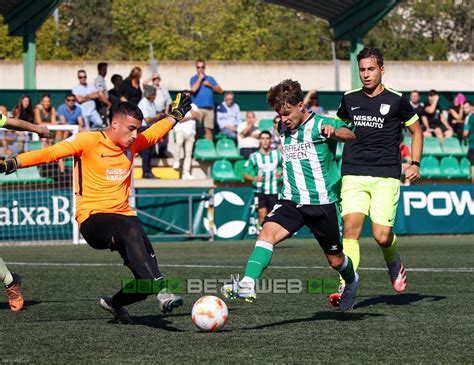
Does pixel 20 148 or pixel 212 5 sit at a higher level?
pixel 212 5

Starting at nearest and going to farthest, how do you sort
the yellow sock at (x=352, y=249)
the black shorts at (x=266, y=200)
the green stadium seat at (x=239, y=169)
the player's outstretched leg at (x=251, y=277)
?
the player's outstretched leg at (x=251, y=277) < the yellow sock at (x=352, y=249) < the black shorts at (x=266, y=200) < the green stadium seat at (x=239, y=169)

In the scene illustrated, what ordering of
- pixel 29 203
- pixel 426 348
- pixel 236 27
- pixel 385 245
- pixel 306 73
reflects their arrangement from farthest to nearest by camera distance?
pixel 236 27 < pixel 306 73 < pixel 29 203 < pixel 385 245 < pixel 426 348

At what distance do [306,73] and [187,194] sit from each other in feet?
41.4

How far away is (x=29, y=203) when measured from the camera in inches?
798

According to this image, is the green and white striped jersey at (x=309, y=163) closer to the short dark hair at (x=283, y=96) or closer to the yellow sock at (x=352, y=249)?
the short dark hair at (x=283, y=96)

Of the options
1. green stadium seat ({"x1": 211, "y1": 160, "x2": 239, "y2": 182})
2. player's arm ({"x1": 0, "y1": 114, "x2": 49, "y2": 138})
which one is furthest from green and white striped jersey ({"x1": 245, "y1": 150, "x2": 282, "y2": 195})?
player's arm ({"x1": 0, "y1": 114, "x2": 49, "y2": 138})

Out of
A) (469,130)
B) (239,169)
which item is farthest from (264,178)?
(469,130)

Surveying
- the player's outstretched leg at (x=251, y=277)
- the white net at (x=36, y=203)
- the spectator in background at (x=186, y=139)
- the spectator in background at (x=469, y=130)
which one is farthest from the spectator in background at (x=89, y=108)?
the player's outstretched leg at (x=251, y=277)

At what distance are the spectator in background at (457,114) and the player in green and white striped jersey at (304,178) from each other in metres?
17.9

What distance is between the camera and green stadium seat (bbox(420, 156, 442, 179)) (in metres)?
25.1

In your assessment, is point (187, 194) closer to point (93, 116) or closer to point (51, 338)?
point (93, 116)

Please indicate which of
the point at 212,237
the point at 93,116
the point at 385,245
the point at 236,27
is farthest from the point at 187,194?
the point at 236,27

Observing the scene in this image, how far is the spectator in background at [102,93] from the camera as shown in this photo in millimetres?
21616

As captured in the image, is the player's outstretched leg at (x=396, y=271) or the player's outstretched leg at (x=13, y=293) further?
the player's outstretched leg at (x=396, y=271)
